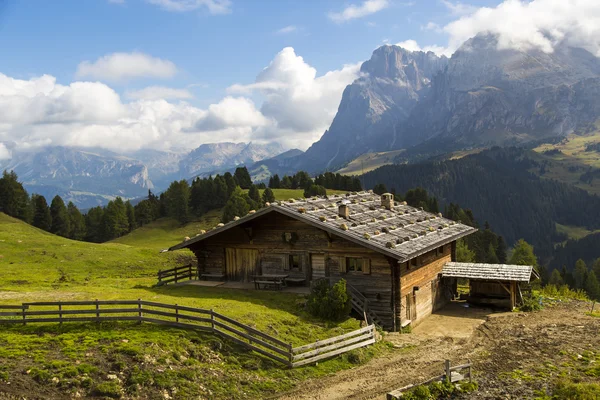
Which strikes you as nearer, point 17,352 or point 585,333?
point 17,352

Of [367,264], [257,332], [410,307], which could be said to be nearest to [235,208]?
[410,307]

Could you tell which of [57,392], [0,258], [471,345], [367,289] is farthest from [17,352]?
[0,258]

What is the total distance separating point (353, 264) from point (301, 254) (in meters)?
3.95

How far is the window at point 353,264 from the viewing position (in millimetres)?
→ 33469

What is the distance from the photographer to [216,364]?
22500 mm

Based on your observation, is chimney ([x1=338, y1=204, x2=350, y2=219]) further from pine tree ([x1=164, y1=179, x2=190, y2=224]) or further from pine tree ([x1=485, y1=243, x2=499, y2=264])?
pine tree ([x1=485, y1=243, x2=499, y2=264])

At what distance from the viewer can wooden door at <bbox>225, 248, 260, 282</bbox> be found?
37406 mm

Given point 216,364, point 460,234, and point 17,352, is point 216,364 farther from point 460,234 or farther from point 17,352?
point 460,234

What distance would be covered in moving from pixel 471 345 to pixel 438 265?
494 inches

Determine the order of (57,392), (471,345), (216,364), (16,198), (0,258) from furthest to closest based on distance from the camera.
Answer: (16,198)
(0,258)
(471,345)
(216,364)
(57,392)

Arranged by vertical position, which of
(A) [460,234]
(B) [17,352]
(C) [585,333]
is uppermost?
(A) [460,234]

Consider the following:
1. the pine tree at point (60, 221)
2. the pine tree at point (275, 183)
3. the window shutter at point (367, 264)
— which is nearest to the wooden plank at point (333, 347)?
the window shutter at point (367, 264)

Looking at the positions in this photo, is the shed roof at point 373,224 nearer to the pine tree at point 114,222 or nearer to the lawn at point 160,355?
the lawn at point 160,355

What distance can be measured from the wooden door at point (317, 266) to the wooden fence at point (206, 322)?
28.7 feet
